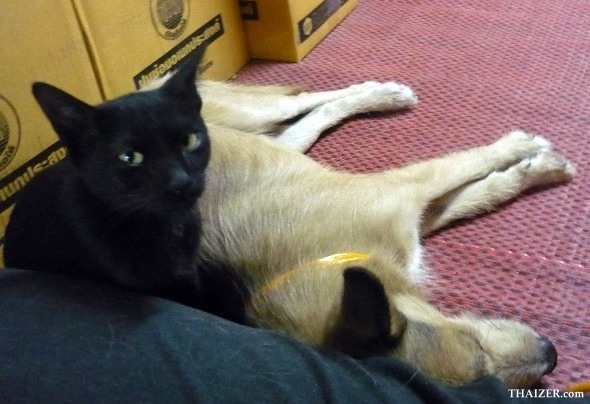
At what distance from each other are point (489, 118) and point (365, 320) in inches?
45.6

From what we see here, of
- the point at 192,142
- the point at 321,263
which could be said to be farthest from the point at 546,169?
the point at 192,142

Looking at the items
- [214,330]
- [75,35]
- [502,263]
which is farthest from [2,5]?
[502,263]

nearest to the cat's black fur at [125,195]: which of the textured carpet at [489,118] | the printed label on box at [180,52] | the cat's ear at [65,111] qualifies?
the cat's ear at [65,111]

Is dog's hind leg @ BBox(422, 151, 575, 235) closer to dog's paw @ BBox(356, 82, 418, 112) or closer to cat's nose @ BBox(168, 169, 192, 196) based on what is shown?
dog's paw @ BBox(356, 82, 418, 112)

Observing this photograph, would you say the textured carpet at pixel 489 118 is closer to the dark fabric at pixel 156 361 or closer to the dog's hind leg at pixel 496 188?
the dog's hind leg at pixel 496 188

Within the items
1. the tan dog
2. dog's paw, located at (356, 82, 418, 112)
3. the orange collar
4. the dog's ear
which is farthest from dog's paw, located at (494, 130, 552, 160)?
the dog's ear

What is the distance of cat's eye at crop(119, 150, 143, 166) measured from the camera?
1.10 m

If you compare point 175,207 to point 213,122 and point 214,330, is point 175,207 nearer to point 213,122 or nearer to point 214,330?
point 214,330

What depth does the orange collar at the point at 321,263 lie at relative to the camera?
1.36 meters

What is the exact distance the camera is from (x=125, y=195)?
1117mm

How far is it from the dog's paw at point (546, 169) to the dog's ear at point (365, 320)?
2.59ft

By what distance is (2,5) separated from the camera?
1.59 meters

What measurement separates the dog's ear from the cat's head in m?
0.32

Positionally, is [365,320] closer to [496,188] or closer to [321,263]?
[321,263]
